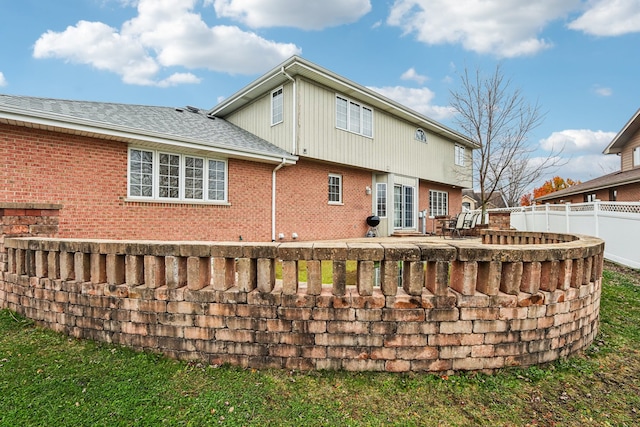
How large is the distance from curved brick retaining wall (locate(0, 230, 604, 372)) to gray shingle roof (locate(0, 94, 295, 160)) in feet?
16.3

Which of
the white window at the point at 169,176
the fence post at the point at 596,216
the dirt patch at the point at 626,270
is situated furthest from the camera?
the fence post at the point at 596,216

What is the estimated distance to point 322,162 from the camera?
1087cm

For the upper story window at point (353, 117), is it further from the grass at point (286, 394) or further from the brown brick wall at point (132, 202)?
the grass at point (286, 394)

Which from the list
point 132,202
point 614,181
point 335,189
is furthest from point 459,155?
point 132,202

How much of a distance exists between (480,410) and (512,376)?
0.51 metres

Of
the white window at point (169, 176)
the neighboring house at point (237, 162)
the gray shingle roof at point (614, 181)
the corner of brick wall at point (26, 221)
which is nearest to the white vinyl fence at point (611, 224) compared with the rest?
the neighboring house at point (237, 162)

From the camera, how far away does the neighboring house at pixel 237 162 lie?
613 centimetres

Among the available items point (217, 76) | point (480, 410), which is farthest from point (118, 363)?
point (217, 76)

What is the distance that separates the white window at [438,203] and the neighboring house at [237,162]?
35.1 inches

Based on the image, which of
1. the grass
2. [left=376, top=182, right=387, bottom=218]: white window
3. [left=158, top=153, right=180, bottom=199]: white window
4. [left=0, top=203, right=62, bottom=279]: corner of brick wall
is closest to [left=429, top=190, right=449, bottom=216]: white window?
[left=376, top=182, right=387, bottom=218]: white window

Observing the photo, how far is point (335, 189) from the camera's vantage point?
38.7ft

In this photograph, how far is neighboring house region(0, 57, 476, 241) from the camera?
613 centimetres

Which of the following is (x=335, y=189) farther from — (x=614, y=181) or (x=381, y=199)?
(x=614, y=181)

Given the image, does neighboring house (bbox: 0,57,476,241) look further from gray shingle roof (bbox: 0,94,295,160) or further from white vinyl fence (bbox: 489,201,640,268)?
white vinyl fence (bbox: 489,201,640,268)
